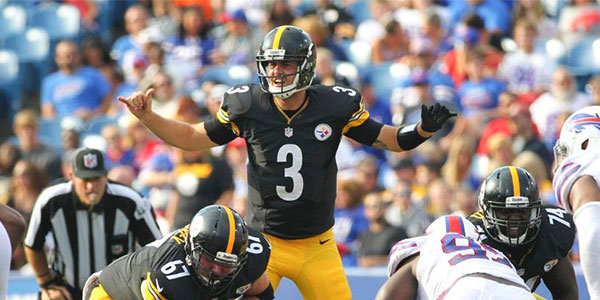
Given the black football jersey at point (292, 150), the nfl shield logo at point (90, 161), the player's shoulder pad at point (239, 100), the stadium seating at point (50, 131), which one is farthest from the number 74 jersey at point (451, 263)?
the stadium seating at point (50, 131)

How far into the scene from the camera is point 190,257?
5113 millimetres

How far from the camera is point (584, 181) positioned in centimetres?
509

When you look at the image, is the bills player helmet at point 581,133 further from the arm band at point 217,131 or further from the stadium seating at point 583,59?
the stadium seating at point 583,59

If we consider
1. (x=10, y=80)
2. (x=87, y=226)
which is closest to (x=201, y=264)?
(x=87, y=226)

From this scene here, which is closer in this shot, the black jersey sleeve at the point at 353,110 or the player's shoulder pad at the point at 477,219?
the player's shoulder pad at the point at 477,219

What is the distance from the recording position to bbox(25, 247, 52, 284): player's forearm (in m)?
7.07

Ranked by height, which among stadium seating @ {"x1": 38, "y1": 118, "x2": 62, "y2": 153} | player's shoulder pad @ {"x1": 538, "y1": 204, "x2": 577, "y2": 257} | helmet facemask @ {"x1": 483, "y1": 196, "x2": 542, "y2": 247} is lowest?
stadium seating @ {"x1": 38, "y1": 118, "x2": 62, "y2": 153}

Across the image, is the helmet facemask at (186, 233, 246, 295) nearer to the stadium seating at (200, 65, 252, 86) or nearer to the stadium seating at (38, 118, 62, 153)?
the stadium seating at (200, 65, 252, 86)

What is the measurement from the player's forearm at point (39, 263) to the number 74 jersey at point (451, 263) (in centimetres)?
292

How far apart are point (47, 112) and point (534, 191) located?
7.67m

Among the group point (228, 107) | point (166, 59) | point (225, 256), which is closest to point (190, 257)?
point (225, 256)

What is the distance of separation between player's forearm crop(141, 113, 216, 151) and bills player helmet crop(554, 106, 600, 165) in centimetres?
187

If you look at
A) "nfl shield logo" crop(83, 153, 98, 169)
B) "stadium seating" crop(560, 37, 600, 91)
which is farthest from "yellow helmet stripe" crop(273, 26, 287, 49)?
"stadium seating" crop(560, 37, 600, 91)

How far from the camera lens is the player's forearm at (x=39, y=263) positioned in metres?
7.07
